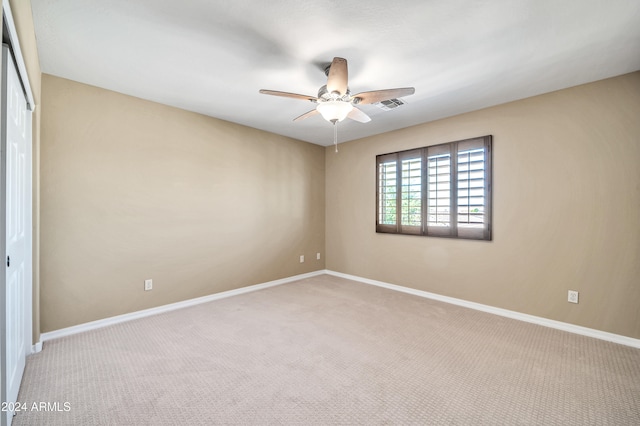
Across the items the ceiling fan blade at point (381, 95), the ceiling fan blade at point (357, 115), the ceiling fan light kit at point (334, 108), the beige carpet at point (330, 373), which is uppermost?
the ceiling fan blade at point (381, 95)

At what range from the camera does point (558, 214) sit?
2.95 meters

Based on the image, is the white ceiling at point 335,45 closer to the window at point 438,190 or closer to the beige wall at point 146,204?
the beige wall at point 146,204

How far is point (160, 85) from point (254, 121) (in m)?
1.32

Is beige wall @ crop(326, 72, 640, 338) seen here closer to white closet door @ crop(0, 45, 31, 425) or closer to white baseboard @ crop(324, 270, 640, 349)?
white baseboard @ crop(324, 270, 640, 349)

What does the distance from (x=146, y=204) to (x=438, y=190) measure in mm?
3722

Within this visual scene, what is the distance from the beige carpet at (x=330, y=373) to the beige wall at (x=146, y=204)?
452 mm

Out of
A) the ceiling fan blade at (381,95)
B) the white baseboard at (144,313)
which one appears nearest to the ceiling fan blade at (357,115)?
the ceiling fan blade at (381,95)

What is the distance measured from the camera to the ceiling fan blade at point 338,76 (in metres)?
1.96

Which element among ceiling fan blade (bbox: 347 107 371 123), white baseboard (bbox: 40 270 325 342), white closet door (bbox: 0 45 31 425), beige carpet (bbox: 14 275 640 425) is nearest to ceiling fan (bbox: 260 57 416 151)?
ceiling fan blade (bbox: 347 107 371 123)

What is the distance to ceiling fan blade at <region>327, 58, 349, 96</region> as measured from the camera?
1965 mm

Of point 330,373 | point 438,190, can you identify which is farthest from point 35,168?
point 438,190

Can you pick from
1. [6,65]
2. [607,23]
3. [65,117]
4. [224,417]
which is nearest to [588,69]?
[607,23]

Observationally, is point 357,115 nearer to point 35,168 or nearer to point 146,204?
point 146,204

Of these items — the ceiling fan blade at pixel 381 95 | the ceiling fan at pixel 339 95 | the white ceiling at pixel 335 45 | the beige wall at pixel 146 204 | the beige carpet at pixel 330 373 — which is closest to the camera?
the beige carpet at pixel 330 373
